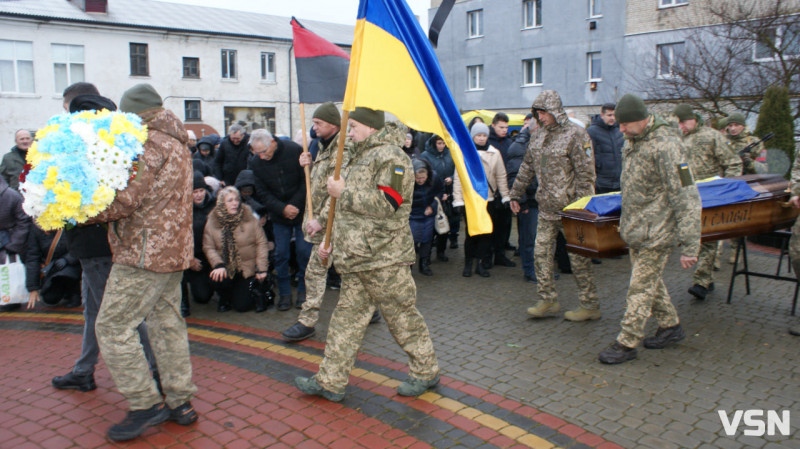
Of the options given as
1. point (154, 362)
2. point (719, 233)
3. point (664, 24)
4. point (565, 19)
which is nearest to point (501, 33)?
point (565, 19)

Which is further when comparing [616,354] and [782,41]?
[782,41]

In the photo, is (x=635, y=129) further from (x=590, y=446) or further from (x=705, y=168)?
(x=705, y=168)

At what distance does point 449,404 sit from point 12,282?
5339 mm

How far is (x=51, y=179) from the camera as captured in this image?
140 inches

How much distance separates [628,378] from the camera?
15.8 feet

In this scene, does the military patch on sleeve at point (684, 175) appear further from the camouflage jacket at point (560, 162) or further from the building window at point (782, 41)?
the building window at point (782, 41)

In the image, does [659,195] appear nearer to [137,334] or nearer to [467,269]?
[467,269]

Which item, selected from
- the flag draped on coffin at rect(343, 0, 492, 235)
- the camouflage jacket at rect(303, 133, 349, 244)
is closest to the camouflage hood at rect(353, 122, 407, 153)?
the flag draped on coffin at rect(343, 0, 492, 235)

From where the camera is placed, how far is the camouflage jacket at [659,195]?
4.85m

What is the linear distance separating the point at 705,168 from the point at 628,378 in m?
4.31

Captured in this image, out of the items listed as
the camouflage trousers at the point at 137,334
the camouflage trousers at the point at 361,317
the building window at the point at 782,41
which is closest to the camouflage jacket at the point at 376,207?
the camouflage trousers at the point at 361,317

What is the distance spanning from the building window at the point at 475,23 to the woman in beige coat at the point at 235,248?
32.4m

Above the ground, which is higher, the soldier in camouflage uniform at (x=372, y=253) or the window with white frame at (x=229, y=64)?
the window with white frame at (x=229, y=64)

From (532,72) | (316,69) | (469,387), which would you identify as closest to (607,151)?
(316,69)
